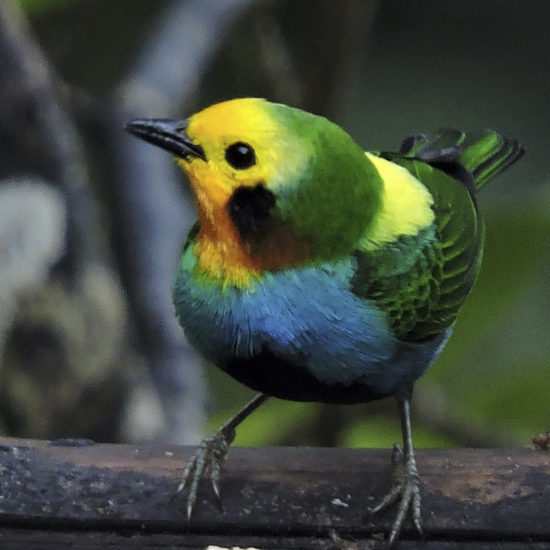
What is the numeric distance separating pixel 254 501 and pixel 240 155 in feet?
1.94

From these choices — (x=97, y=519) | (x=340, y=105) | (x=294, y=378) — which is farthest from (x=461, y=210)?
(x=340, y=105)

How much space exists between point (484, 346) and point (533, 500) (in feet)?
10.0

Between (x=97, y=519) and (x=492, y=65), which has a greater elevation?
(x=492, y=65)

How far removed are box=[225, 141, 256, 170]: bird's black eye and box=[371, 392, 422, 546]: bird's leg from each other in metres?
0.63

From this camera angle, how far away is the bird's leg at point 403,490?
1.99 metres

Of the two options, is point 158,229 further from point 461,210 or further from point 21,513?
point 21,513

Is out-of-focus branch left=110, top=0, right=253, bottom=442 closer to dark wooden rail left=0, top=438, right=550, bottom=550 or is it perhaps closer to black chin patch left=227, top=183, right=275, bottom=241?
dark wooden rail left=0, top=438, right=550, bottom=550

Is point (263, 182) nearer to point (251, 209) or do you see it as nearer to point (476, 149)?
point (251, 209)

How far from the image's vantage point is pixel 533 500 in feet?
6.55

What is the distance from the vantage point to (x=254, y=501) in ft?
6.59

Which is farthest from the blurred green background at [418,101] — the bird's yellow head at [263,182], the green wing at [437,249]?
the bird's yellow head at [263,182]

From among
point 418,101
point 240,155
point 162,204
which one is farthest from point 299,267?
point 418,101

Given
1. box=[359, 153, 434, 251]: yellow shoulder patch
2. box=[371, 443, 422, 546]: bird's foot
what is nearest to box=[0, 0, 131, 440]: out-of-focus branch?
box=[359, 153, 434, 251]: yellow shoulder patch

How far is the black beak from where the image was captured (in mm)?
2053
